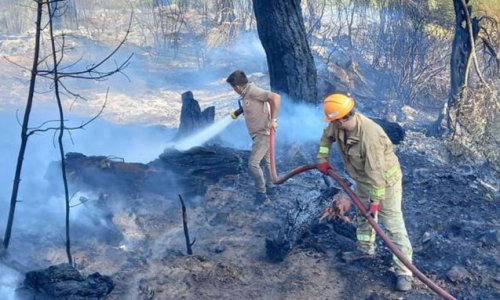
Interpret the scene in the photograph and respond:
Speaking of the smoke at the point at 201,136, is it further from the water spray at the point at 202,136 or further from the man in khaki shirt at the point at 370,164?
the man in khaki shirt at the point at 370,164

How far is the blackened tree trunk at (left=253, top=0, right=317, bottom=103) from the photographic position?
8.68 m

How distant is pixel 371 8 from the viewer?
593 inches

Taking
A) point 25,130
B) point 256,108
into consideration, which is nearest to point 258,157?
point 256,108

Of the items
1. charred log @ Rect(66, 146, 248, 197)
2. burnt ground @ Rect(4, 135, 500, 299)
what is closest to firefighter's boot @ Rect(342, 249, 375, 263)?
burnt ground @ Rect(4, 135, 500, 299)

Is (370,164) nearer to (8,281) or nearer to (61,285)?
(61,285)

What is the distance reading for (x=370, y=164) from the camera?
190 inches

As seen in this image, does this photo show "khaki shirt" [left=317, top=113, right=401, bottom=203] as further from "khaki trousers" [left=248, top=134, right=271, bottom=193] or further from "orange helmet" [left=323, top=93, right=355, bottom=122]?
"khaki trousers" [left=248, top=134, right=271, bottom=193]

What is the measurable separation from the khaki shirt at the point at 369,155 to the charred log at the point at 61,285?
2781 millimetres

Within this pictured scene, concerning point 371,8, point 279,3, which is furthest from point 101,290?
point 371,8

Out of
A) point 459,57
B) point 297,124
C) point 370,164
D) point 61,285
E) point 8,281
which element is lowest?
point 8,281

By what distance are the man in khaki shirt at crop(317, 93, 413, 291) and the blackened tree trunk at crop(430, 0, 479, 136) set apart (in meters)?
5.10

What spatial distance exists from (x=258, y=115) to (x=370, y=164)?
7.80 ft

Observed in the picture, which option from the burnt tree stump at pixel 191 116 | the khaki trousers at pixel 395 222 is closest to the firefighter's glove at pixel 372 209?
the khaki trousers at pixel 395 222

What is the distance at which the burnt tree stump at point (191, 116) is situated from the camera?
9.30m
